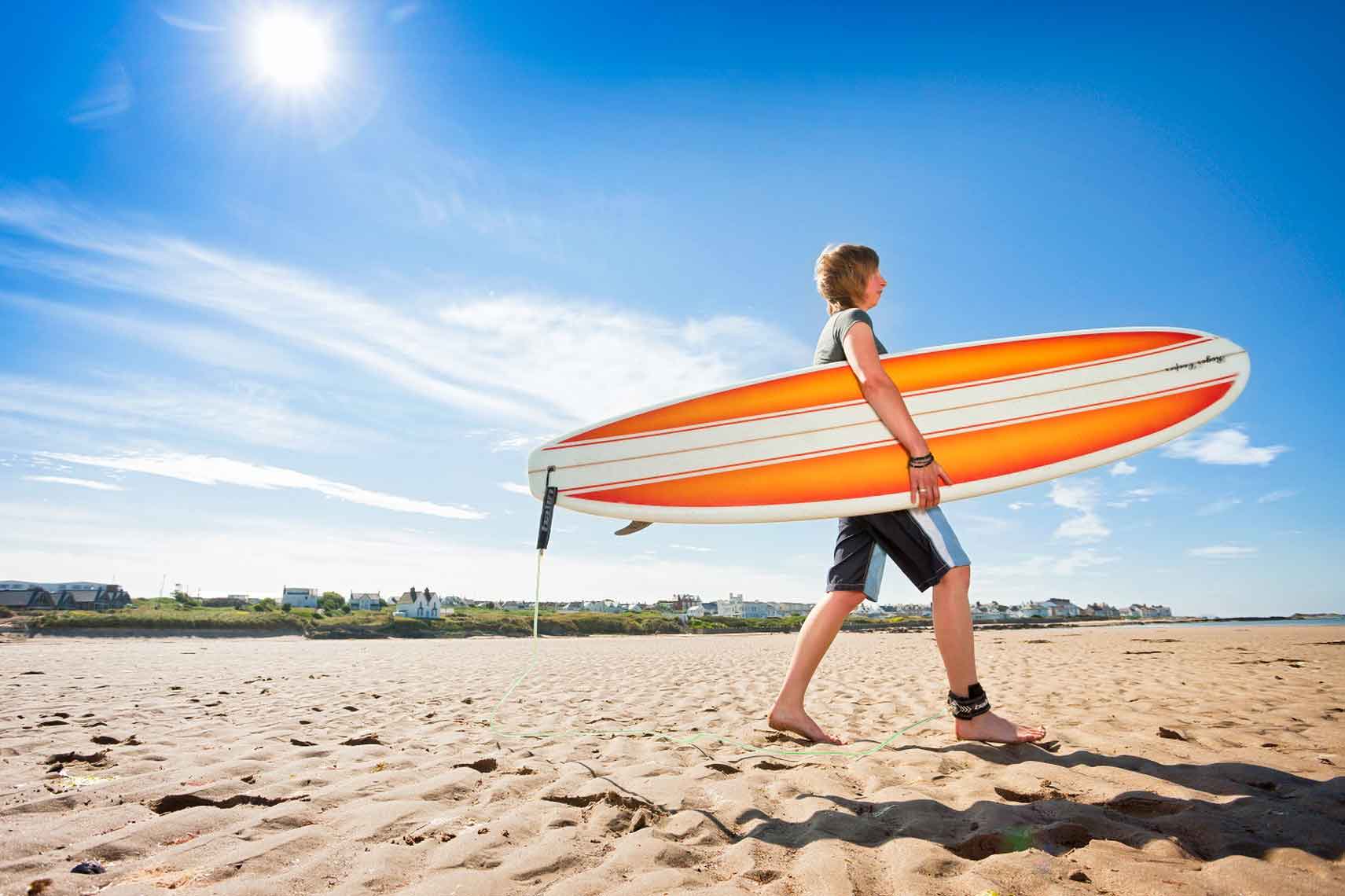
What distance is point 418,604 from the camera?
6278 centimetres

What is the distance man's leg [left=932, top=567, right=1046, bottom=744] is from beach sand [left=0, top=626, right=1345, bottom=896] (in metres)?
0.06

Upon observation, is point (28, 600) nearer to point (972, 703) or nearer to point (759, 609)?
point (972, 703)

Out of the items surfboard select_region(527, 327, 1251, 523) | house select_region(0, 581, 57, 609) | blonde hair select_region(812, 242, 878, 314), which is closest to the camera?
blonde hair select_region(812, 242, 878, 314)

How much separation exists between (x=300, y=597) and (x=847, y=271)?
66505 millimetres

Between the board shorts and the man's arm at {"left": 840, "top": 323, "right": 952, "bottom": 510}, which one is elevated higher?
the man's arm at {"left": 840, "top": 323, "right": 952, "bottom": 510}

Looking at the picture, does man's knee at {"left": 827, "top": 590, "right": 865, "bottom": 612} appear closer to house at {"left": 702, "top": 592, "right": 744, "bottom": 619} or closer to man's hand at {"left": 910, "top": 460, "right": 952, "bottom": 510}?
man's hand at {"left": 910, "top": 460, "right": 952, "bottom": 510}

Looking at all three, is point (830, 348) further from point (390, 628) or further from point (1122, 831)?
point (390, 628)

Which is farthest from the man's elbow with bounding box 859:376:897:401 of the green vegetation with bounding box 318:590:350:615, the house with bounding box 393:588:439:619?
the house with bounding box 393:588:439:619

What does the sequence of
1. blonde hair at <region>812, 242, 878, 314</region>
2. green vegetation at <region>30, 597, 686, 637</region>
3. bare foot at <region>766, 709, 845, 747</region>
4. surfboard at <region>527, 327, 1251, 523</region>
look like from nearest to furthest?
bare foot at <region>766, 709, 845, 747</region>, blonde hair at <region>812, 242, 878, 314</region>, surfboard at <region>527, 327, 1251, 523</region>, green vegetation at <region>30, 597, 686, 637</region>

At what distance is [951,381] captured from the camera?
10.6ft

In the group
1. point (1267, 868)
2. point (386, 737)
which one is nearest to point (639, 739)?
point (386, 737)

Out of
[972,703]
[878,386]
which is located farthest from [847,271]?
[972,703]

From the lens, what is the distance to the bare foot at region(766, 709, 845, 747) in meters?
2.68

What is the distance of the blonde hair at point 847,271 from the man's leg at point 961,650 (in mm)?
1223
